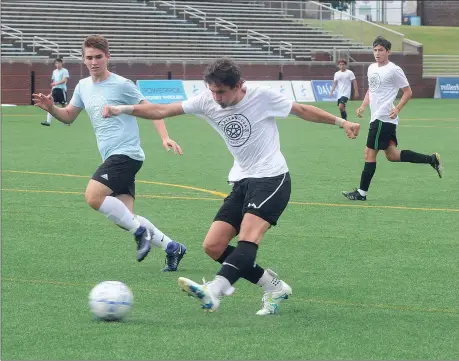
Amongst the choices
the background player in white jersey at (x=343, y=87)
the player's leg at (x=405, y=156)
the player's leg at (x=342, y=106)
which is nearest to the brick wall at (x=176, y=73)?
the background player in white jersey at (x=343, y=87)

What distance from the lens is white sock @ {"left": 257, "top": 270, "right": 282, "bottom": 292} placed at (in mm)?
7613

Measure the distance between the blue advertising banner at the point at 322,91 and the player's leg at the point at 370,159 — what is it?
95.2 feet

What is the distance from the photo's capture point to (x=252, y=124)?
753 centimetres

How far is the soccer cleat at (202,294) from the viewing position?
22.7 ft

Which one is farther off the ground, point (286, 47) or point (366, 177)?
point (286, 47)

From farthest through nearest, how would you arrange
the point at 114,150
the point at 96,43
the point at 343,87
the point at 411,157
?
the point at 343,87, the point at 411,157, the point at 114,150, the point at 96,43

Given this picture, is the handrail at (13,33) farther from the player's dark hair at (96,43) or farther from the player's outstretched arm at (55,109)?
the player's dark hair at (96,43)

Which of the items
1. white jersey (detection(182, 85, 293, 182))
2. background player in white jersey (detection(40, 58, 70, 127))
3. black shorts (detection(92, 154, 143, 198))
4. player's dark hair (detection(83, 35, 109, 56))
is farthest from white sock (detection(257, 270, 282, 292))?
background player in white jersey (detection(40, 58, 70, 127))

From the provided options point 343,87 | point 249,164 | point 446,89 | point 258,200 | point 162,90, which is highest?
point 249,164

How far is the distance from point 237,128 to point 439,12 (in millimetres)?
71887

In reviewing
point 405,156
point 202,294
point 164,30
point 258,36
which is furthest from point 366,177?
point 258,36

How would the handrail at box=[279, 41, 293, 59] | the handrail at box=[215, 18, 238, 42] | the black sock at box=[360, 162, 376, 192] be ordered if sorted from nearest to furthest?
the black sock at box=[360, 162, 376, 192], the handrail at box=[279, 41, 293, 59], the handrail at box=[215, 18, 238, 42]

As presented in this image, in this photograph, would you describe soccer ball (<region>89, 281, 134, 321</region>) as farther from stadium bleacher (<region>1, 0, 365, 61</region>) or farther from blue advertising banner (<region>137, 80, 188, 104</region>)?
Answer: stadium bleacher (<region>1, 0, 365, 61</region>)

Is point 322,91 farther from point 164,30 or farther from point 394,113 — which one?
point 394,113
